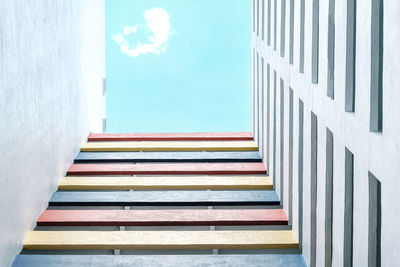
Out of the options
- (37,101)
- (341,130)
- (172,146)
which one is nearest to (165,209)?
(37,101)

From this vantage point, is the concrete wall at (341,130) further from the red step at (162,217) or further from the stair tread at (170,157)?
the stair tread at (170,157)

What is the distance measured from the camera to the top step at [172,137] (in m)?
8.66

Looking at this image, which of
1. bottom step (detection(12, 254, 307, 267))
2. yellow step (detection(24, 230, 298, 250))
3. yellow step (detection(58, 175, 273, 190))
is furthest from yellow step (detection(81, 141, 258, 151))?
bottom step (detection(12, 254, 307, 267))

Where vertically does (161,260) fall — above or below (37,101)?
below

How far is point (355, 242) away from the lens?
366cm

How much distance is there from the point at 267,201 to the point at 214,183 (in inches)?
25.9

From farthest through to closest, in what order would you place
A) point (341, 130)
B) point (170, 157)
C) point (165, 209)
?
point (170, 157) → point (165, 209) → point (341, 130)

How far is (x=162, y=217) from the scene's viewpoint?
6.24 meters

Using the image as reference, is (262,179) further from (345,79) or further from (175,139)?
(345,79)

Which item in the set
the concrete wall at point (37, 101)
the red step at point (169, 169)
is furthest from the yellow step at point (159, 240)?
the red step at point (169, 169)

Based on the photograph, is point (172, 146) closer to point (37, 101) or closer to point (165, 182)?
point (165, 182)

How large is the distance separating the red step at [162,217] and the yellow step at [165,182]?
0.62 metres

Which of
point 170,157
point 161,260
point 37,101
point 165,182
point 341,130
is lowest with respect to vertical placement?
point 161,260

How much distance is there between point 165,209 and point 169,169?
869 mm
